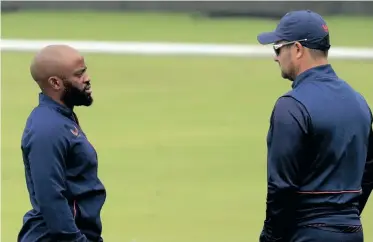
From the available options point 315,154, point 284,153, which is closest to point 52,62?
point 284,153

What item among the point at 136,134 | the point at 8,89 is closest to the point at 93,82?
the point at 8,89

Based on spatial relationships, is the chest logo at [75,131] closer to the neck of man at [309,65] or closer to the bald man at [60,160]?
the bald man at [60,160]

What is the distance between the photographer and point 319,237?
331cm

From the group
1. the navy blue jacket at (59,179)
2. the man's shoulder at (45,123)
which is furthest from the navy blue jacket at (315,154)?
the man's shoulder at (45,123)

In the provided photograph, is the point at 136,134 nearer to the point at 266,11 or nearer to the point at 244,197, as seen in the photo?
the point at 244,197

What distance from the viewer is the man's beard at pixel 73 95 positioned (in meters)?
3.39

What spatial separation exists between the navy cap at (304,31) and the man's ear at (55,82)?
85 centimetres

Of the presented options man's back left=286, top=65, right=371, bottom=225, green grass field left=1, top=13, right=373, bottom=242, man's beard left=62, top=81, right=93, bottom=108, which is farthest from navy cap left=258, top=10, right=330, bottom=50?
green grass field left=1, top=13, right=373, bottom=242

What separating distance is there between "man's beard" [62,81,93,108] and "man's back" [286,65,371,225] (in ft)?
2.74

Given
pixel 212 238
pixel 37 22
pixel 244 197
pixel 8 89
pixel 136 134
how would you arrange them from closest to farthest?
pixel 212 238
pixel 244 197
pixel 136 134
pixel 8 89
pixel 37 22

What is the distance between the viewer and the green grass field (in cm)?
613

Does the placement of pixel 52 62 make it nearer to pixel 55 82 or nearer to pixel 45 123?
pixel 55 82

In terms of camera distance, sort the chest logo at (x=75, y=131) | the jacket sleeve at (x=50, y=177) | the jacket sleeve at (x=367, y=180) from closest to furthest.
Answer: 1. the jacket sleeve at (x=50, y=177)
2. the chest logo at (x=75, y=131)
3. the jacket sleeve at (x=367, y=180)

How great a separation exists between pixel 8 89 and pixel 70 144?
7.30m
